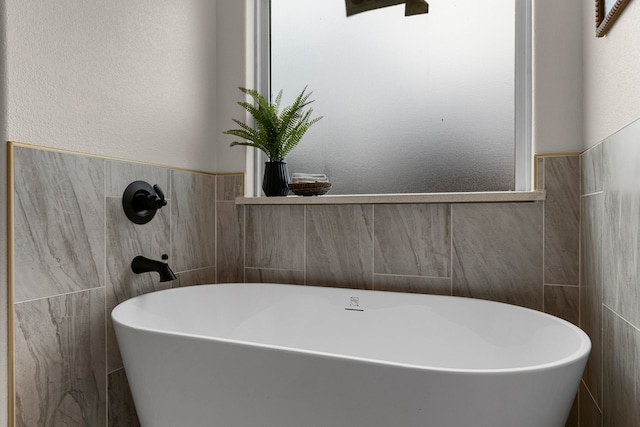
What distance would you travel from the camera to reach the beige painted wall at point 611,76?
3.10 feet

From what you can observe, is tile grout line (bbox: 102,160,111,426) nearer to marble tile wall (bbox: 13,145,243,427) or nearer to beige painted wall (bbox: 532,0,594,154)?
marble tile wall (bbox: 13,145,243,427)

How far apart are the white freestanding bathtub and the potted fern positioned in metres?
0.48

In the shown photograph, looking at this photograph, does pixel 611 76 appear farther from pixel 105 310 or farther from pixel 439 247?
pixel 105 310

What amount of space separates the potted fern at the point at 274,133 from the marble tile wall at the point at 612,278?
1.12m

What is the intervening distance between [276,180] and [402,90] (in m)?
0.69

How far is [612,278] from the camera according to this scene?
1.09 m

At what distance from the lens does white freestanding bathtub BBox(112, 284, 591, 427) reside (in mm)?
786

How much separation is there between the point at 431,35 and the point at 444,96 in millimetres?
278

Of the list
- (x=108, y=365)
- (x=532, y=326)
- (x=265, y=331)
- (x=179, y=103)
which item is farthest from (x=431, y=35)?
(x=108, y=365)

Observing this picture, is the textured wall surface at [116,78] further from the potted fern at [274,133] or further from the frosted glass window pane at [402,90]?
the frosted glass window pane at [402,90]

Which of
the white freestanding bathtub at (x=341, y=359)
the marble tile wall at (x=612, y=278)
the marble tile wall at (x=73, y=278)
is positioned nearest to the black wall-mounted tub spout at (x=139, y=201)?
the marble tile wall at (x=73, y=278)

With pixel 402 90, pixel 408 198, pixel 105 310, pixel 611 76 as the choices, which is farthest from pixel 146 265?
pixel 611 76

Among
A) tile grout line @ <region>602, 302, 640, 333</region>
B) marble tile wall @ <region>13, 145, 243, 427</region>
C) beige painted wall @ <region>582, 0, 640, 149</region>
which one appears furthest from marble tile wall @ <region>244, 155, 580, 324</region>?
marble tile wall @ <region>13, 145, 243, 427</region>

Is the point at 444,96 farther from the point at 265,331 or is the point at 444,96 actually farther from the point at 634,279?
the point at 265,331
